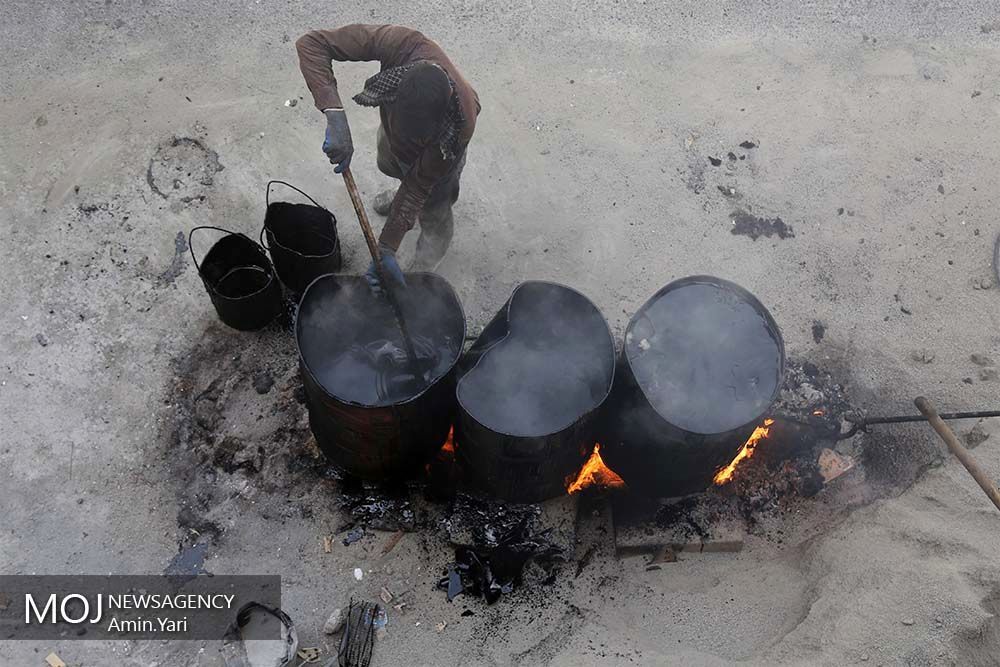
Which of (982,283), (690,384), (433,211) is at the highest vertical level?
(433,211)

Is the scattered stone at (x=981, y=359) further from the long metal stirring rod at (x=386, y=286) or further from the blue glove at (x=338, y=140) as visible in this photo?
the blue glove at (x=338, y=140)

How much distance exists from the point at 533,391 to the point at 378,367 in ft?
2.98

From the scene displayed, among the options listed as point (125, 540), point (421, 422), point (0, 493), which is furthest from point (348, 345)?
point (0, 493)

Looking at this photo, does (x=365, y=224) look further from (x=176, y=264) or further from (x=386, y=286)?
(x=176, y=264)

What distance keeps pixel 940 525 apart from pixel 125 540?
191 inches

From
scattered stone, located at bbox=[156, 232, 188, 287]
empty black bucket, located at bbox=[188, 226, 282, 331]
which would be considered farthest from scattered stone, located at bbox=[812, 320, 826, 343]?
scattered stone, located at bbox=[156, 232, 188, 287]

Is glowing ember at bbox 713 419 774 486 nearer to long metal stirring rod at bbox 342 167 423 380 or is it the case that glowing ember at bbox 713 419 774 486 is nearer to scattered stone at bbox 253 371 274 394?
long metal stirring rod at bbox 342 167 423 380

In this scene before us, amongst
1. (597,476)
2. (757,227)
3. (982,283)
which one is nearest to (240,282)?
(597,476)

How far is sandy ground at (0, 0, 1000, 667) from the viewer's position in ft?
13.7

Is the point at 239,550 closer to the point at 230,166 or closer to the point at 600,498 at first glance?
the point at 600,498

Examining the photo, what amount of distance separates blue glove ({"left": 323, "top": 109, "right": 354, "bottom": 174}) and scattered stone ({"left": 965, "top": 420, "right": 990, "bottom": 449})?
14.2 feet

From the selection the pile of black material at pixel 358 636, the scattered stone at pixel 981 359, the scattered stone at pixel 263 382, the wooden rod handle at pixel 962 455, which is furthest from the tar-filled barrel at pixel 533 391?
the scattered stone at pixel 981 359

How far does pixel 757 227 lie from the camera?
19.8 ft

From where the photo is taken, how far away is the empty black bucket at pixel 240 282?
491cm
